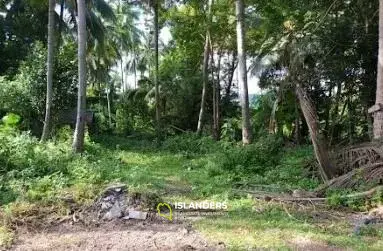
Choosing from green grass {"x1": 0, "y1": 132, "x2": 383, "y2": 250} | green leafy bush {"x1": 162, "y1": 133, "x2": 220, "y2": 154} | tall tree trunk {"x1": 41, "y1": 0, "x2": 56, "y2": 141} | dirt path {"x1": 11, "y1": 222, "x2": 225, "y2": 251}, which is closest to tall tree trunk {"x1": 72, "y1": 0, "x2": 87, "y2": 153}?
green grass {"x1": 0, "y1": 132, "x2": 383, "y2": 250}

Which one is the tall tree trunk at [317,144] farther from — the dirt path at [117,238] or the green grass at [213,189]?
the dirt path at [117,238]

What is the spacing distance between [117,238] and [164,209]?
4.10 feet

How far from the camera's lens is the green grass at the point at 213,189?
481 cm

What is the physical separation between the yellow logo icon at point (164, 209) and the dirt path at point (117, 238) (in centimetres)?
34

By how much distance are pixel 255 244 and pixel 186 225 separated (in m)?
1.03

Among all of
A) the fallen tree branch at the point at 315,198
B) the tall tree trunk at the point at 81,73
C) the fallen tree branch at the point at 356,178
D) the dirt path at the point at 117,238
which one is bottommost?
the dirt path at the point at 117,238

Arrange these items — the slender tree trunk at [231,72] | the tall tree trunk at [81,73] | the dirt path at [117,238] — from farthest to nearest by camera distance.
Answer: the slender tree trunk at [231,72], the tall tree trunk at [81,73], the dirt path at [117,238]

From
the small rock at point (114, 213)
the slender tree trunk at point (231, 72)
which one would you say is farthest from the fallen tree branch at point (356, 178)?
the slender tree trunk at point (231, 72)

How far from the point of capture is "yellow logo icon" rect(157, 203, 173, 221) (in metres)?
5.63

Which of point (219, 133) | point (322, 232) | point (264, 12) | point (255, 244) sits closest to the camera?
point (255, 244)

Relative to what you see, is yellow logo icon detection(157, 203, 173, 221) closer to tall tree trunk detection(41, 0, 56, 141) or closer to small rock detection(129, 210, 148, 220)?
small rock detection(129, 210, 148, 220)

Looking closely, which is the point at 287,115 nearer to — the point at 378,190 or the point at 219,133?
the point at 219,133

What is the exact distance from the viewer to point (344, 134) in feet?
44.2

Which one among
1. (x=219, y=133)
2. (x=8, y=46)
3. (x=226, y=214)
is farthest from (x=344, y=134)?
(x=8, y=46)
